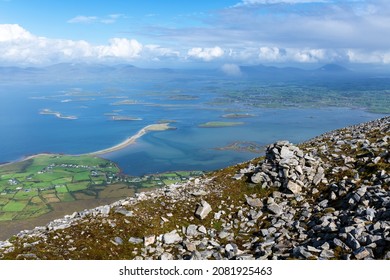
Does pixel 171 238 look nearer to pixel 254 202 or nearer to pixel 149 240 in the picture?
pixel 149 240

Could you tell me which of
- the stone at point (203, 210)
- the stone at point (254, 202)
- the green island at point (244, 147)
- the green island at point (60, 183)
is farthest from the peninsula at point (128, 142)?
the stone at point (254, 202)

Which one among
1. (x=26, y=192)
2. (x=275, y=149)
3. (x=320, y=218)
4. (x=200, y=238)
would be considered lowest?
(x=26, y=192)

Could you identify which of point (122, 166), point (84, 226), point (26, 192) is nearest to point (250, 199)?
point (84, 226)

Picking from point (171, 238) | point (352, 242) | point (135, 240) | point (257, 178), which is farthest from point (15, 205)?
point (352, 242)

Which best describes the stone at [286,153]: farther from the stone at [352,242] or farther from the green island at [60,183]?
the green island at [60,183]

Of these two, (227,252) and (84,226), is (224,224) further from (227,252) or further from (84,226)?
(84,226)

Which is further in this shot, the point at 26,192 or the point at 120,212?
the point at 26,192

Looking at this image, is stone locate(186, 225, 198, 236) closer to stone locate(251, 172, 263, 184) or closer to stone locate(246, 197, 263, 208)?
stone locate(246, 197, 263, 208)
